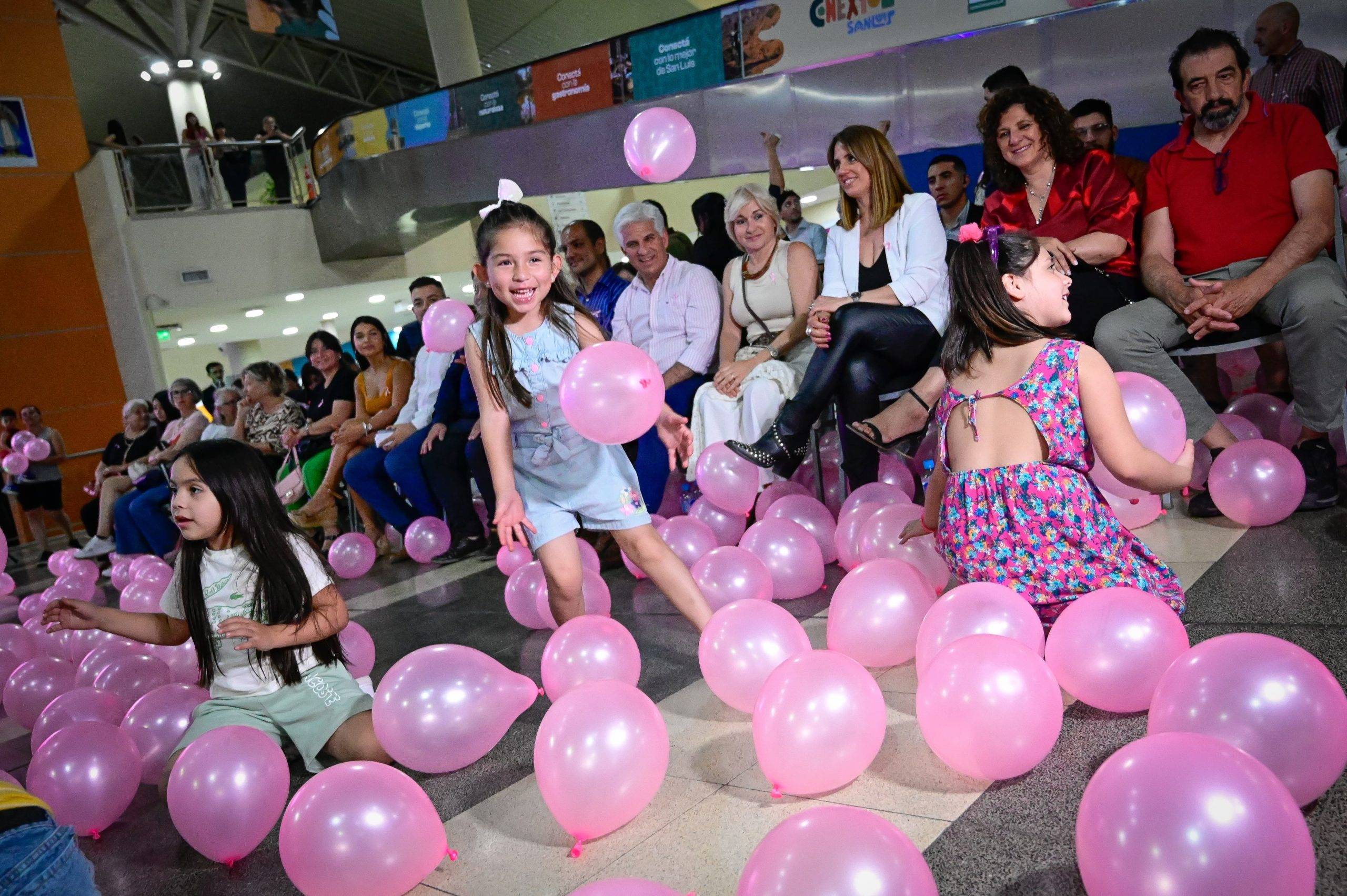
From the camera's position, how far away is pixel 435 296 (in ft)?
15.5

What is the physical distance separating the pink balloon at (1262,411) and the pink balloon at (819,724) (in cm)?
231

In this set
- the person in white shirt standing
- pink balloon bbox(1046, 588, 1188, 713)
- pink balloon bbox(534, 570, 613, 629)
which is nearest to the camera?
pink balloon bbox(1046, 588, 1188, 713)

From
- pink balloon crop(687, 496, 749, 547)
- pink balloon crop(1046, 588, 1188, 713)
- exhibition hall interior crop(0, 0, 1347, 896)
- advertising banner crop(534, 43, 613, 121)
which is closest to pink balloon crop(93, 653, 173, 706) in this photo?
exhibition hall interior crop(0, 0, 1347, 896)

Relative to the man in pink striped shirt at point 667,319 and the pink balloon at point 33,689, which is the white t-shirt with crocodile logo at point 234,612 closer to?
the pink balloon at point 33,689

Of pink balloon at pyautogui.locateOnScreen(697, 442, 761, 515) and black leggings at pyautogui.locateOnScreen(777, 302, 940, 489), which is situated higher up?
black leggings at pyautogui.locateOnScreen(777, 302, 940, 489)

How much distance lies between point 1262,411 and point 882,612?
2.03 meters

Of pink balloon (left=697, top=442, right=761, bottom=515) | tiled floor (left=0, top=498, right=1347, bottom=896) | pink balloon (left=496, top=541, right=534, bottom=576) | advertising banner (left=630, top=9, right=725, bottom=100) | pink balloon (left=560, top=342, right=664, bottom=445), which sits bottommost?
tiled floor (left=0, top=498, right=1347, bottom=896)

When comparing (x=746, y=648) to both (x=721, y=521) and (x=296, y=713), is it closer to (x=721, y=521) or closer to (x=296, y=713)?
(x=296, y=713)

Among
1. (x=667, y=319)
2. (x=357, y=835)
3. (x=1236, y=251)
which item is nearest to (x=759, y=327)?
(x=667, y=319)

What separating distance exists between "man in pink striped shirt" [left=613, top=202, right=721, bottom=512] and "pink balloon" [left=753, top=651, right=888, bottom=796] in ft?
7.69

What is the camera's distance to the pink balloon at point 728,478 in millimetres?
3326

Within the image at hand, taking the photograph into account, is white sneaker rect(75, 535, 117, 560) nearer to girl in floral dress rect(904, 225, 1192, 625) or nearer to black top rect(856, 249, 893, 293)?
black top rect(856, 249, 893, 293)

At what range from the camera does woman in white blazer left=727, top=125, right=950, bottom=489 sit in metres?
3.23

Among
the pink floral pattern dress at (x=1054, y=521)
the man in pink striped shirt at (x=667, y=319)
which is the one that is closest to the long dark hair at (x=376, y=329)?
the man in pink striped shirt at (x=667, y=319)
